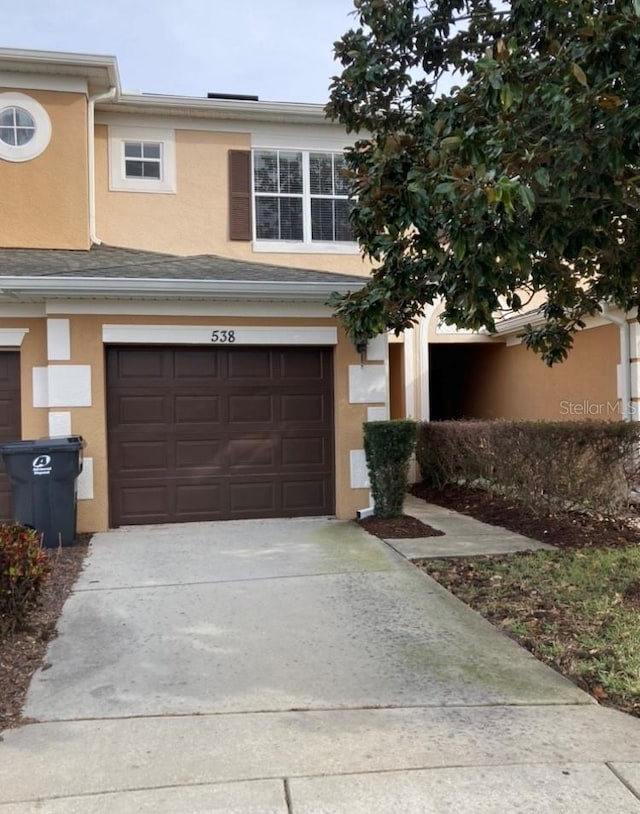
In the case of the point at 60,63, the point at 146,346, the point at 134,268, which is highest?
the point at 60,63

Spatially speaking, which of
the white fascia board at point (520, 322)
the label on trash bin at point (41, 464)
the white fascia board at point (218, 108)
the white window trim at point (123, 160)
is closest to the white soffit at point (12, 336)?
the label on trash bin at point (41, 464)

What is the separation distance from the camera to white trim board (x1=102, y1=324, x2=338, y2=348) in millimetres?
8680

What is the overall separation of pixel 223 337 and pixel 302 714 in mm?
5951

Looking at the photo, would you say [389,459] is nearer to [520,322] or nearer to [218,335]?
[218,335]

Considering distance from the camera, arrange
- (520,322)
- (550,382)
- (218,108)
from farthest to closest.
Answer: (550,382), (520,322), (218,108)

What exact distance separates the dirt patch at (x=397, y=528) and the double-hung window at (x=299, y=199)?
19.0ft

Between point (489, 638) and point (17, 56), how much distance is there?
10751 millimetres

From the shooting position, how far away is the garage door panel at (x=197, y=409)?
9.01 m

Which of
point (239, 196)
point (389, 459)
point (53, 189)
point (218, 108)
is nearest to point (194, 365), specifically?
point (389, 459)

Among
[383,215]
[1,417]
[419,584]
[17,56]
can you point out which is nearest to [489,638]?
[419,584]

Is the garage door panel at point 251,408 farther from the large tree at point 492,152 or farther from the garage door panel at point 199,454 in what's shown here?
the large tree at point 492,152

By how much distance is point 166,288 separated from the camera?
8328 millimetres

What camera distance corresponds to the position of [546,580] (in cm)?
621

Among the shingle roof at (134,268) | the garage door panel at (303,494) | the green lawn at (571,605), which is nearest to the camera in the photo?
the green lawn at (571,605)
